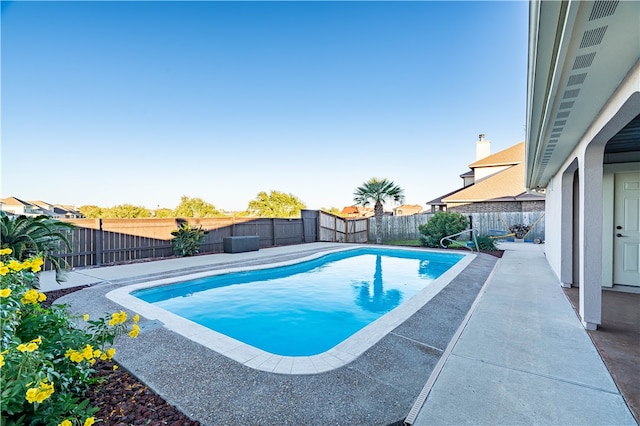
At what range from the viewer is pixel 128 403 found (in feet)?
7.47

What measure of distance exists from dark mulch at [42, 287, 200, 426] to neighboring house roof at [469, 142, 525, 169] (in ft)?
79.0

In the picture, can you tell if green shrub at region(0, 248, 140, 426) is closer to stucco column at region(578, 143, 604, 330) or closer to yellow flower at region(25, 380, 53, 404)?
yellow flower at region(25, 380, 53, 404)

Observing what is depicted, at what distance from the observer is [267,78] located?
13.8m

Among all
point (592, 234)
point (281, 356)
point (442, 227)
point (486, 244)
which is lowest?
point (281, 356)

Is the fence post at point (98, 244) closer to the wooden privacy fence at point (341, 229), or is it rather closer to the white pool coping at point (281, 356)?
the white pool coping at point (281, 356)

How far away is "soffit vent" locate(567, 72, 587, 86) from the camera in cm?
247

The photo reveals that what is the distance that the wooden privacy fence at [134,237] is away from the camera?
887 centimetres

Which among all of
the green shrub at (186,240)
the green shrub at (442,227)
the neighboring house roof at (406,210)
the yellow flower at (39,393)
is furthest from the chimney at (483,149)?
the yellow flower at (39,393)

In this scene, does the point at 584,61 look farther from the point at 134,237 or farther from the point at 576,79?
the point at 134,237

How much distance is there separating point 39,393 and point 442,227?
1374cm

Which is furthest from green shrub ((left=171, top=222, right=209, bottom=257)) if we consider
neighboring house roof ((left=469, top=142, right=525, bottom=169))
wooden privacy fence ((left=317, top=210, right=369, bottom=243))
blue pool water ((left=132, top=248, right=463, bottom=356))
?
Answer: neighboring house roof ((left=469, top=142, right=525, bottom=169))

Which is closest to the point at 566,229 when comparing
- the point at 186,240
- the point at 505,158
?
the point at 186,240

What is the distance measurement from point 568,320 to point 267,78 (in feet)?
46.0

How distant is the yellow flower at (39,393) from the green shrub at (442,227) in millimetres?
13588
